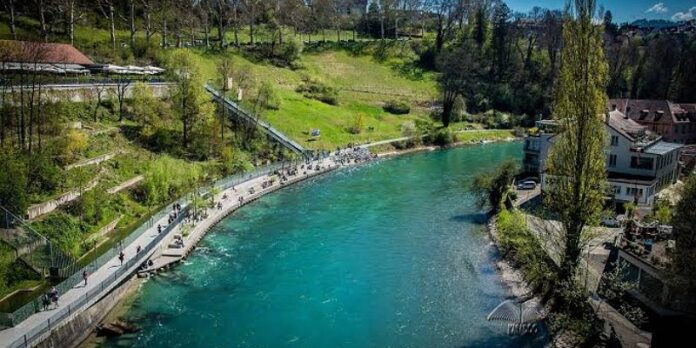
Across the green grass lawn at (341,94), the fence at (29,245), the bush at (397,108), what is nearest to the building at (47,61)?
the fence at (29,245)

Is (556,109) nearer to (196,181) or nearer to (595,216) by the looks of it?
(595,216)

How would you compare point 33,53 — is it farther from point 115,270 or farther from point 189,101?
point 115,270

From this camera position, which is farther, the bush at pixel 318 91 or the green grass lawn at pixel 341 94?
the bush at pixel 318 91

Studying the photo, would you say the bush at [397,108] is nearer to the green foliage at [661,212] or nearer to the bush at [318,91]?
the bush at [318,91]

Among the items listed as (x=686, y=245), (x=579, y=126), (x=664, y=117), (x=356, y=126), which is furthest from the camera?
(x=356, y=126)

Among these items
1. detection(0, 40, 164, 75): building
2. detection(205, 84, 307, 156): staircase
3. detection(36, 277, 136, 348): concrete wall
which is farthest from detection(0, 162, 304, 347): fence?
detection(205, 84, 307, 156): staircase

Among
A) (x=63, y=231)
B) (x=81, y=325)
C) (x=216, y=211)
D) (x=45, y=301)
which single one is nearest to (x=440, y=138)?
(x=216, y=211)
